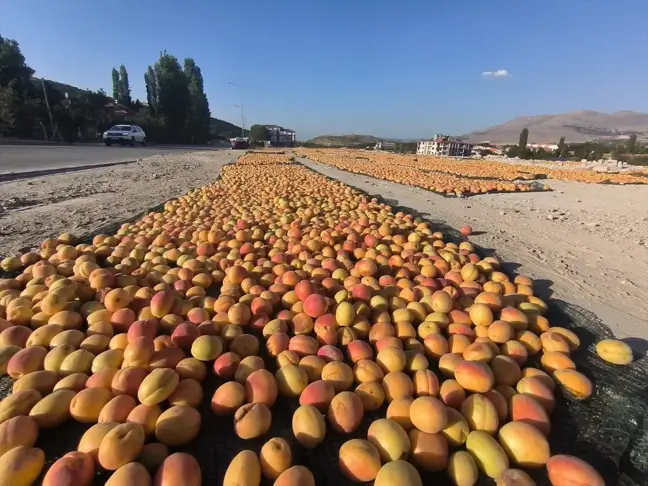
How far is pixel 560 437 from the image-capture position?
1.44 metres

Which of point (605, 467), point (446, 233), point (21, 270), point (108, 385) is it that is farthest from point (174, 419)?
point (446, 233)

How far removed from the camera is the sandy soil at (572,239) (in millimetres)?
2754

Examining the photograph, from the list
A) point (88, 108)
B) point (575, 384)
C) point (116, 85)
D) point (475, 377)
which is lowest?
point (575, 384)

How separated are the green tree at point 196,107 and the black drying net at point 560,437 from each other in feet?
169

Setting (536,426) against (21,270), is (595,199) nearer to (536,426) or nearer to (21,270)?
(536,426)

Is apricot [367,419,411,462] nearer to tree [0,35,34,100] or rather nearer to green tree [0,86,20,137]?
green tree [0,86,20,137]

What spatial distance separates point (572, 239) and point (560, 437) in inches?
147

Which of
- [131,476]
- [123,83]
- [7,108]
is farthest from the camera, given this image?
[123,83]

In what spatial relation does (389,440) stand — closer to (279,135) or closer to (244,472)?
(244,472)

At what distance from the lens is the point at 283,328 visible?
1937 millimetres

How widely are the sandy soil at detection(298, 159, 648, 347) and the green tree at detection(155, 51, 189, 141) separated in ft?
146

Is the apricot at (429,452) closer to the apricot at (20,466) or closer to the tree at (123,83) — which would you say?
the apricot at (20,466)

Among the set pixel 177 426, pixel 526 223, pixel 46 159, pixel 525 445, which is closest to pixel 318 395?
pixel 177 426

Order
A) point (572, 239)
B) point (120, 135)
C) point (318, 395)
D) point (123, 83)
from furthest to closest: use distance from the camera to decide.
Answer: point (123, 83) → point (120, 135) → point (572, 239) → point (318, 395)
